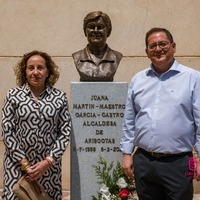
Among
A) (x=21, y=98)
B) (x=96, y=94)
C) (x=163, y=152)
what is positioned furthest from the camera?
(x=96, y=94)

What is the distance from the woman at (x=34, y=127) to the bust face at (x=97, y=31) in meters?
0.87

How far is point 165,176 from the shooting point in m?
3.42

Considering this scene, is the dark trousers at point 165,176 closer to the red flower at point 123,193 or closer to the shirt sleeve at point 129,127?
the shirt sleeve at point 129,127

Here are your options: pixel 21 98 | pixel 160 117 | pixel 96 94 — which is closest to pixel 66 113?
pixel 21 98

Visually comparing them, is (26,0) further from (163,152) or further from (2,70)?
(163,152)

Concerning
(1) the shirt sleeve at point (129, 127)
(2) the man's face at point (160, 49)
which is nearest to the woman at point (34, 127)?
(1) the shirt sleeve at point (129, 127)

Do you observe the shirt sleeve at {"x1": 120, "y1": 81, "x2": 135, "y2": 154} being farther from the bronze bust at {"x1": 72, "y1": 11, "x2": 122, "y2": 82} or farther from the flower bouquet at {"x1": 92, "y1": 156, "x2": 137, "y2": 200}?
the bronze bust at {"x1": 72, "y1": 11, "x2": 122, "y2": 82}

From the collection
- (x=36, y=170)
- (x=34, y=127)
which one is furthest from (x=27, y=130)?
(x=36, y=170)

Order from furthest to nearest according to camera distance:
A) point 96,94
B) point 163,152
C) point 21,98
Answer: point 96,94
point 21,98
point 163,152

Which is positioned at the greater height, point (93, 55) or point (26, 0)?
point (26, 0)

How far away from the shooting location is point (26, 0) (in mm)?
7109

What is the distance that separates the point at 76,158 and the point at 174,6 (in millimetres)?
3123

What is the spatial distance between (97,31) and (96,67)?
0.37 meters

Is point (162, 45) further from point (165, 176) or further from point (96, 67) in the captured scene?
point (96, 67)
